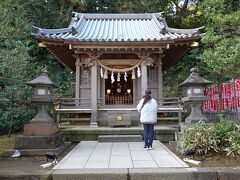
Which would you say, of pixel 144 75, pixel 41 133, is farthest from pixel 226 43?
pixel 41 133

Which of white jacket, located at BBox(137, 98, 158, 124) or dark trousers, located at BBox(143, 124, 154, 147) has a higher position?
white jacket, located at BBox(137, 98, 158, 124)

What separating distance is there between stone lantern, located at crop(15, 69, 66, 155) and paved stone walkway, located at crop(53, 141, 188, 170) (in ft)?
2.40

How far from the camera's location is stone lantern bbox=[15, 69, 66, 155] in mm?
7441

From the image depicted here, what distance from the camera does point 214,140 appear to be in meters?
6.70

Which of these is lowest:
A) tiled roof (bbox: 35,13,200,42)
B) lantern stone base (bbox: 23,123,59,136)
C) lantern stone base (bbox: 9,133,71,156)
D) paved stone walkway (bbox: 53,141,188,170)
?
paved stone walkway (bbox: 53,141,188,170)

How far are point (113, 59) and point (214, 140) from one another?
25.8 ft

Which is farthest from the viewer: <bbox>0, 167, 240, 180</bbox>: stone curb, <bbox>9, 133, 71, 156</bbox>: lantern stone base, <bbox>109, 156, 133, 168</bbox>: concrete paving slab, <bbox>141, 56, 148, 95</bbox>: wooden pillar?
<bbox>141, 56, 148, 95</bbox>: wooden pillar

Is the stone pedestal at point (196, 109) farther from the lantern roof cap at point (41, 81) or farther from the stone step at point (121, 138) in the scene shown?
the lantern roof cap at point (41, 81)

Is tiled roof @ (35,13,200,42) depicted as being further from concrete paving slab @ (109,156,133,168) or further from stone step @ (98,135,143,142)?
concrete paving slab @ (109,156,133,168)

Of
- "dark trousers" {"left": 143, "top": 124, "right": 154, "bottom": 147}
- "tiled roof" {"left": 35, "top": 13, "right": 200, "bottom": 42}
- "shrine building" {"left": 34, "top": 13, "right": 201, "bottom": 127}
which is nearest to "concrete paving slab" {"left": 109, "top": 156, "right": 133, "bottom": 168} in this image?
"dark trousers" {"left": 143, "top": 124, "right": 154, "bottom": 147}

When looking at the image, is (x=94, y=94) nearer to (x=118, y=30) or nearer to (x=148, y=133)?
(x=118, y=30)

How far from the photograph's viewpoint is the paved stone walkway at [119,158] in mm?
5859

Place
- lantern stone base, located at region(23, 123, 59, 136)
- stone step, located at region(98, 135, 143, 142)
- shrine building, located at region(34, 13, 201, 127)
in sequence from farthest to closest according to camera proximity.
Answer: shrine building, located at region(34, 13, 201, 127) < stone step, located at region(98, 135, 143, 142) < lantern stone base, located at region(23, 123, 59, 136)

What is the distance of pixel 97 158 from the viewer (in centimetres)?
667
